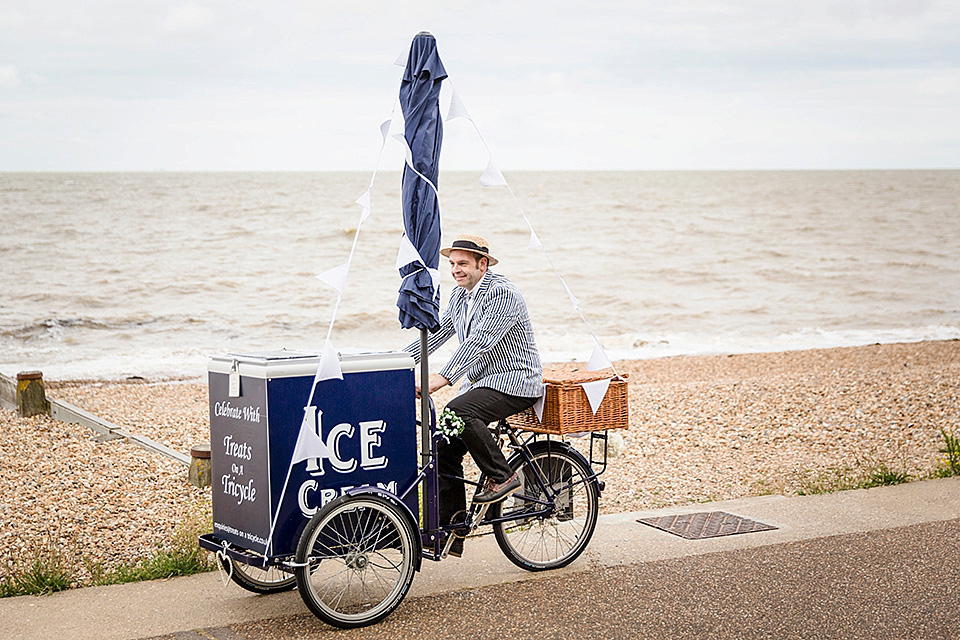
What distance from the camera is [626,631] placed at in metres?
4.77

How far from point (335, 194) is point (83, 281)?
39824mm

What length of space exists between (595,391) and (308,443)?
166cm

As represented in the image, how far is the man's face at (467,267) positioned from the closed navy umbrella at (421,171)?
24 cm

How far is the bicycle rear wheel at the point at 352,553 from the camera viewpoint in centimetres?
472

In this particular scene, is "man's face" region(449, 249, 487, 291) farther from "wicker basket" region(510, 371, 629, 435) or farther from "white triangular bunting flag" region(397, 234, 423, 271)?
"wicker basket" region(510, 371, 629, 435)

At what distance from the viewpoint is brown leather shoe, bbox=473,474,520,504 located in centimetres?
546

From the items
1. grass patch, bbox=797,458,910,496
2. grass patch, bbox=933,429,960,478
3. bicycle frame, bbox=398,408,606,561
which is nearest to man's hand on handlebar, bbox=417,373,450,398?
bicycle frame, bbox=398,408,606,561

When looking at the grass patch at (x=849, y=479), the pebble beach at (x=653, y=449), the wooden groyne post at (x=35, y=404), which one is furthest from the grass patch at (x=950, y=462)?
the wooden groyne post at (x=35, y=404)

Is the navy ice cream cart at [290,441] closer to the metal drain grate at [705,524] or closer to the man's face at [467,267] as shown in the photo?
the man's face at [467,267]

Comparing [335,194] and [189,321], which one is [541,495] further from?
[335,194]

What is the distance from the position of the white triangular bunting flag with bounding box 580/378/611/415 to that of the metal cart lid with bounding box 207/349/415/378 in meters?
1.01

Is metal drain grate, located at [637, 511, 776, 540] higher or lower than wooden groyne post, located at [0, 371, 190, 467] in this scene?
lower

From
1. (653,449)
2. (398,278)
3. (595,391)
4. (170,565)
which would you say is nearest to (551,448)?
(595,391)

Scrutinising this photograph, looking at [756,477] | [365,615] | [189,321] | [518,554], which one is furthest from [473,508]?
[189,321]
